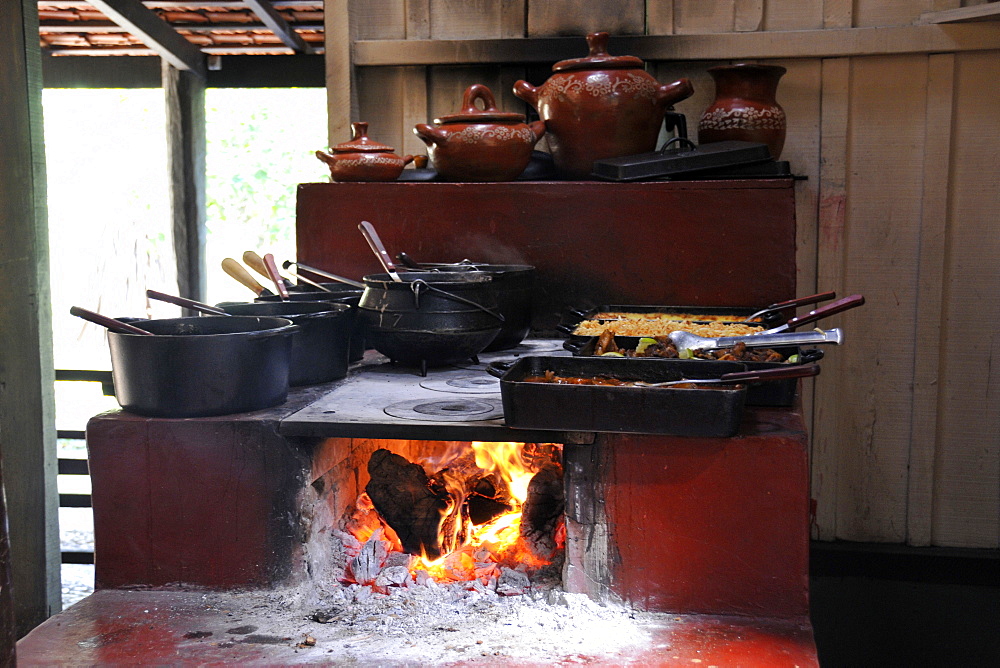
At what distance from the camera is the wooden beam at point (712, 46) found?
3566mm

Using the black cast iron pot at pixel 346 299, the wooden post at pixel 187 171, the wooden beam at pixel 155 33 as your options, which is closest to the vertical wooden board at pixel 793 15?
the black cast iron pot at pixel 346 299

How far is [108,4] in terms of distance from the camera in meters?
5.20

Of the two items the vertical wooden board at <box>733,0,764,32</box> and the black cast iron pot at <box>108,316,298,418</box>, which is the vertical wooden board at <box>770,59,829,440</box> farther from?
the black cast iron pot at <box>108,316,298,418</box>

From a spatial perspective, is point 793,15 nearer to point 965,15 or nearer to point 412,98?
point 965,15

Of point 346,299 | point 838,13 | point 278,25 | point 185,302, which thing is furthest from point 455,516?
point 278,25

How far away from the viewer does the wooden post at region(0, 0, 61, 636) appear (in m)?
3.60

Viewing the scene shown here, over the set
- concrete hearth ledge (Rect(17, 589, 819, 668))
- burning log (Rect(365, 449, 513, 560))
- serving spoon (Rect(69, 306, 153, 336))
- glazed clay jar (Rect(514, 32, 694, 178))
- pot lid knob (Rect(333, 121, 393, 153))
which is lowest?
concrete hearth ledge (Rect(17, 589, 819, 668))

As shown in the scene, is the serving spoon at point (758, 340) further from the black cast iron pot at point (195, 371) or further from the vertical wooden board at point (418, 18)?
the vertical wooden board at point (418, 18)

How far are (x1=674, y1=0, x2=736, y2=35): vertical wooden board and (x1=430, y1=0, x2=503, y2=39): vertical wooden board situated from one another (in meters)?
0.77

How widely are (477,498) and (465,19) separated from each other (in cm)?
228

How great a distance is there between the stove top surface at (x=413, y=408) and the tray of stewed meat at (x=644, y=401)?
0.25 feet

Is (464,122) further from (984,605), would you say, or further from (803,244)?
(984,605)

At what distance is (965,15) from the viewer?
344 centimetres

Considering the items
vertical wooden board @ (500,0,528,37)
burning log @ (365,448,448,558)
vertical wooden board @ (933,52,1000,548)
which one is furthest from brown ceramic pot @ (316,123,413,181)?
vertical wooden board @ (933,52,1000,548)
